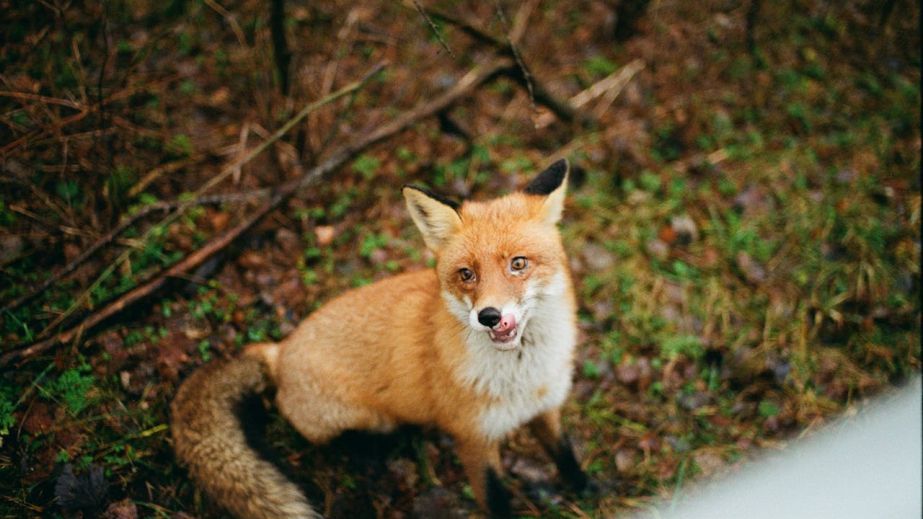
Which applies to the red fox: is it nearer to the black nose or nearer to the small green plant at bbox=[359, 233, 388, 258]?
the black nose

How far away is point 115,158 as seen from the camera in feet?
12.8

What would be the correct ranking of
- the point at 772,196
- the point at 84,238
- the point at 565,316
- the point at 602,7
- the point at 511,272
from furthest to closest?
the point at 602,7 → the point at 772,196 → the point at 84,238 → the point at 565,316 → the point at 511,272

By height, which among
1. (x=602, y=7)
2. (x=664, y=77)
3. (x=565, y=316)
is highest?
(x=602, y=7)

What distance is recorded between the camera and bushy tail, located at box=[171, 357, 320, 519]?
8.41 feet

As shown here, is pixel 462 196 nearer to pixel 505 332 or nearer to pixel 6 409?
pixel 505 332

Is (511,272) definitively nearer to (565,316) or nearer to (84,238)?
(565,316)

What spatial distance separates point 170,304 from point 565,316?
8.82 ft

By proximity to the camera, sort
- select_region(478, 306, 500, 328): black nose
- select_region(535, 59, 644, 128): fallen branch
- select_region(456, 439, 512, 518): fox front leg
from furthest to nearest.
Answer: select_region(535, 59, 644, 128): fallen branch < select_region(456, 439, 512, 518): fox front leg < select_region(478, 306, 500, 328): black nose

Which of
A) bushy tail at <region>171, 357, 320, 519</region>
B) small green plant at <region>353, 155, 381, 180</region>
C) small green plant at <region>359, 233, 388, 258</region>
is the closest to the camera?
bushy tail at <region>171, 357, 320, 519</region>

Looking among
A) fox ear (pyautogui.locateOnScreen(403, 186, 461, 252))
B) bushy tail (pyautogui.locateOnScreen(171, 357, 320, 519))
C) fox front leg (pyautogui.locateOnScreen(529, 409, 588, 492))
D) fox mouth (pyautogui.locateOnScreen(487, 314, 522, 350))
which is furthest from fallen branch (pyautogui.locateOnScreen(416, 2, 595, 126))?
bushy tail (pyautogui.locateOnScreen(171, 357, 320, 519))

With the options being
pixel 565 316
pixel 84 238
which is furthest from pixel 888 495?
pixel 84 238

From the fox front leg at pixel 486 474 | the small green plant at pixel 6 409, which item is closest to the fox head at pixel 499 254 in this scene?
the fox front leg at pixel 486 474

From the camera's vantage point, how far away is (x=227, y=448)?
279 centimetres

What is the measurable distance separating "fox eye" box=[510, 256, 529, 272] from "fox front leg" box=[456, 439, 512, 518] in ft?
3.39
